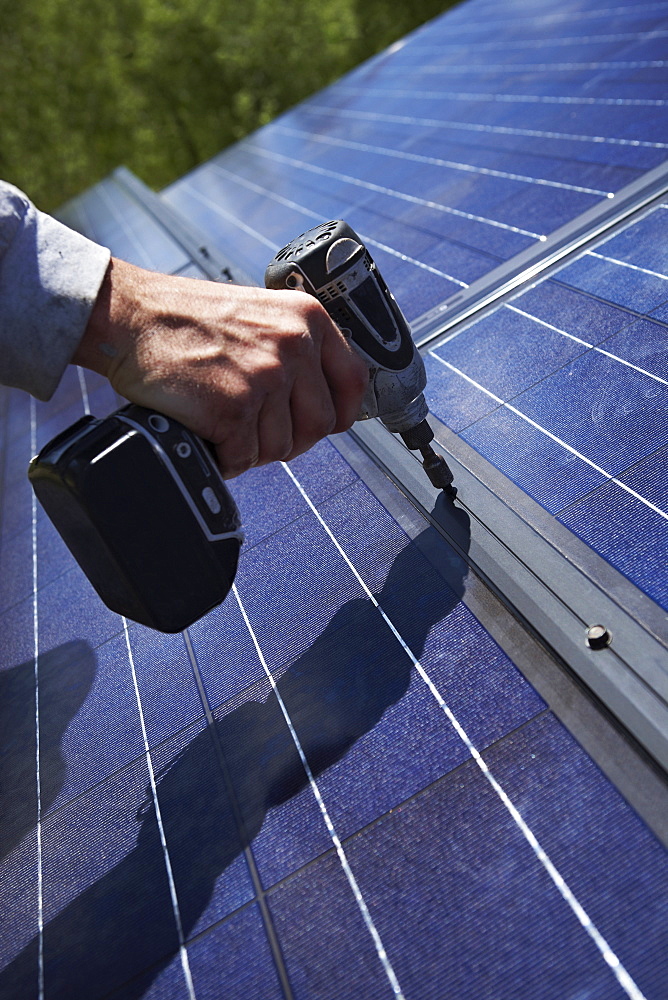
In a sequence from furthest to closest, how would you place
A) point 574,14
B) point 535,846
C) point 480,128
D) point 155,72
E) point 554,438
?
point 155,72 < point 574,14 < point 480,128 < point 554,438 < point 535,846

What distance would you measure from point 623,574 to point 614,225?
2019mm

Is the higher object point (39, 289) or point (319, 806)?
point (39, 289)

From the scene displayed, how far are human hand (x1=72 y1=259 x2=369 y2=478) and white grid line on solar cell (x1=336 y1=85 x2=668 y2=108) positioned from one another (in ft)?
11.5

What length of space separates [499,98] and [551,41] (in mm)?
1320

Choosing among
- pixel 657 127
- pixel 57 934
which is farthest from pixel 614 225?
pixel 57 934

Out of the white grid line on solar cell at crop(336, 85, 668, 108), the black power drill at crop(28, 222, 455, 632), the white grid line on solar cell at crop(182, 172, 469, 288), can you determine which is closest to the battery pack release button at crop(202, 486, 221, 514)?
the black power drill at crop(28, 222, 455, 632)

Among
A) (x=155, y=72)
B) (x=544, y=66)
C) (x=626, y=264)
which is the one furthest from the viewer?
(x=155, y=72)

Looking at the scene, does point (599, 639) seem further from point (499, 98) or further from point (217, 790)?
point (499, 98)

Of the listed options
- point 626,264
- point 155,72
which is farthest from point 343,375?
point 155,72

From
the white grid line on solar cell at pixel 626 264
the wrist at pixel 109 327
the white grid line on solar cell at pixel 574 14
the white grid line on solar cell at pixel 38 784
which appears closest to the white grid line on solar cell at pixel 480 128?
the white grid line on solar cell at pixel 626 264

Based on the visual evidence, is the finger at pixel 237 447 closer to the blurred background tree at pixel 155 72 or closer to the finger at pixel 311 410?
the finger at pixel 311 410

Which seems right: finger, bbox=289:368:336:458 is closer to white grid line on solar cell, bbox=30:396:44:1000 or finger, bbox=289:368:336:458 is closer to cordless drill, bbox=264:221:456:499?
cordless drill, bbox=264:221:456:499

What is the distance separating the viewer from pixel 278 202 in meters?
6.78

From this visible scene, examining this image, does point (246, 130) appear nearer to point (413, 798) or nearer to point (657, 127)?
point (657, 127)
